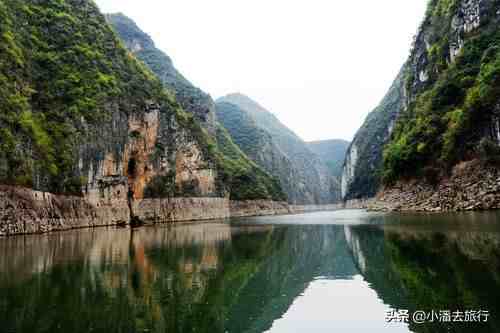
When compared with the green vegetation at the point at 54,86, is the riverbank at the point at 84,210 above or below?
below

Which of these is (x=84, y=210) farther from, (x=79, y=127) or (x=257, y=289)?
(x=257, y=289)

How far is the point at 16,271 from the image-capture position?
18.7m

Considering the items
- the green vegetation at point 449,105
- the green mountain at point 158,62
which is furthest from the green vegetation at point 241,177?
the green vegetation at point 449,105

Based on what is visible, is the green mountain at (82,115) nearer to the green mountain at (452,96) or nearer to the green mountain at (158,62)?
the green mountain at (452,96)

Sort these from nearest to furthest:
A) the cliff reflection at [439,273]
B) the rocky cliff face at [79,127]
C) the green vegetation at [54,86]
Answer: the cliff reflection at [439,273] < the rocky cliff face at [79,127] < the green vegetation at [54,86]

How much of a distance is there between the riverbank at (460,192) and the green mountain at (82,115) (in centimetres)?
4780

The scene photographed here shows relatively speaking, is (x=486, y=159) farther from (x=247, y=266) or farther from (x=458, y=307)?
(x=458, y=307)

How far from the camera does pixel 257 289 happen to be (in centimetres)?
1495

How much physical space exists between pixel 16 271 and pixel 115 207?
52.5m

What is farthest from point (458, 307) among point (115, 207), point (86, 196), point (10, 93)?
point (115, 207)

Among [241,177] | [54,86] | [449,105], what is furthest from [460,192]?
[241,177]

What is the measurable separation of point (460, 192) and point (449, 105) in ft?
67.0

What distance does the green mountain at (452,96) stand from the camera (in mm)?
55094

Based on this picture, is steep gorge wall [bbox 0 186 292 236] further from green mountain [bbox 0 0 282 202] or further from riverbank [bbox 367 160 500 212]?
riverbank [bbox 367 160 500 212]
